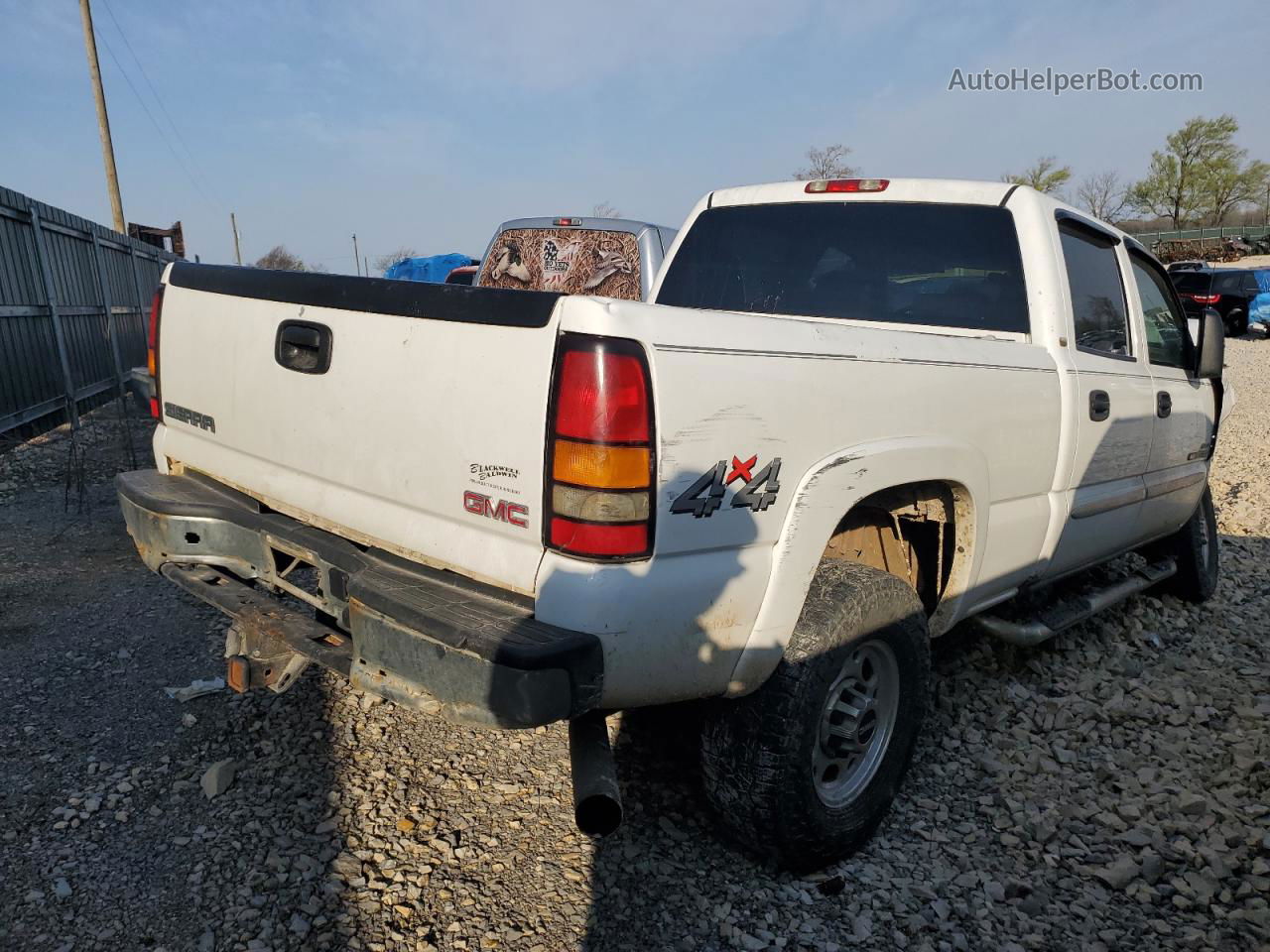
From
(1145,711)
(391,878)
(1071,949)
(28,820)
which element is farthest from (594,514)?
(1145,711)

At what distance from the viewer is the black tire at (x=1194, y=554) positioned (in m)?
4.90

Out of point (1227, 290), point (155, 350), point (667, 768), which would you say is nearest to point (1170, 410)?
point (667, 768)

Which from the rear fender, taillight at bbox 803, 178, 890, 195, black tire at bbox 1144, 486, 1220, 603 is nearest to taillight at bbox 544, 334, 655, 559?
the rear fender

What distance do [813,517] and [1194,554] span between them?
376 cm

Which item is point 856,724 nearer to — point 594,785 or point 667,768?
point 667,768

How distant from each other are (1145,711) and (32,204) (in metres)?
10.9

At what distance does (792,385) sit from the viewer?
7.13ft

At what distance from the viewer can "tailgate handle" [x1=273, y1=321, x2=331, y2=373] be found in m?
2.45

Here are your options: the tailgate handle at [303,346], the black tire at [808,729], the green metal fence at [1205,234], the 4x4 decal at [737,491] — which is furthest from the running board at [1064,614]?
the green metal fence at [1205,234]

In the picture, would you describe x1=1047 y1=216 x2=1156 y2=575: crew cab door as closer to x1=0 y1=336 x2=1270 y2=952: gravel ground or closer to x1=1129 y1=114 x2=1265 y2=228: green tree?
x1=0 y1=336 x2=1270 y2=952: gravel ground

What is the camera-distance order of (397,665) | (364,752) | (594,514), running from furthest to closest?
1. (364,752)
2. (397,665)
3. (594,514)

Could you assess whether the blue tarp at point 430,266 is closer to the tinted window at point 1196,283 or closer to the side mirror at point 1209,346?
the side mirror at point 1209,346

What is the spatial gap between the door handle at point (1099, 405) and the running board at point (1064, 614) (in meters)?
0.82

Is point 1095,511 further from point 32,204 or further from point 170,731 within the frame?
point 32,204
